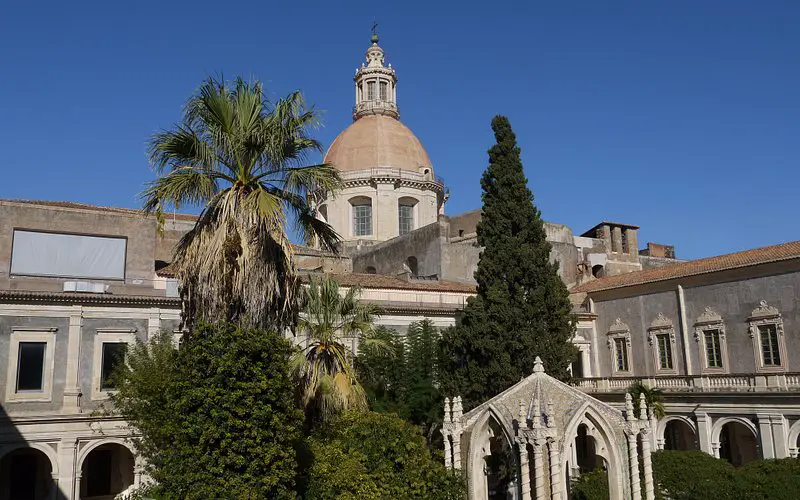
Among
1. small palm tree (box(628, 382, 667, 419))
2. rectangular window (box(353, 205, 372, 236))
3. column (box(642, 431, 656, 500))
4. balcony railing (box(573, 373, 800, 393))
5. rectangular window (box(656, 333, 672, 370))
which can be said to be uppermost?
rectangular window (box(353, 205, 372, 236))

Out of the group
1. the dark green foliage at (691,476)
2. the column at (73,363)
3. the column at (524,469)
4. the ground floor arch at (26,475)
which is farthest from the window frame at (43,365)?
the dark green foliage at (691,476)

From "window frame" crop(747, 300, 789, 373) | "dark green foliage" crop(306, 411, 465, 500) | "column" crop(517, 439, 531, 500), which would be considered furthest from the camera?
"window frame" crop(747, 300, 789, 373)

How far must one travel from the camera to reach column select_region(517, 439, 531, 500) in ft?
53.0

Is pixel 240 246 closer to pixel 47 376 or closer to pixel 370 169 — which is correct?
pixel 47 376

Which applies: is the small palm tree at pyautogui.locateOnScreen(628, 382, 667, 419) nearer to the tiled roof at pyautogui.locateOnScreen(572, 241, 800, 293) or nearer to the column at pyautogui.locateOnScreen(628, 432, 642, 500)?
the tiled roof at pyautogui.locateOnScreen(572, 241, 800, 293)

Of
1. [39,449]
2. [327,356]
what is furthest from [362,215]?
[327,356]

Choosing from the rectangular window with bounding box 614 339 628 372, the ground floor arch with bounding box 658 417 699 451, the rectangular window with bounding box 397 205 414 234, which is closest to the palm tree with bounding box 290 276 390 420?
the ground floor arch with bounding box 658 417 699 451

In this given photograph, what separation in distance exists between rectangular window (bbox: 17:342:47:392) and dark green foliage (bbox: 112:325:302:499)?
12015 millimetres

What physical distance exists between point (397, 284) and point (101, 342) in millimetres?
12065

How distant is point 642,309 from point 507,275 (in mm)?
9633

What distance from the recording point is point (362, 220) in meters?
48.7

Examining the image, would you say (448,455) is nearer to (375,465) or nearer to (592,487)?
(375,465)

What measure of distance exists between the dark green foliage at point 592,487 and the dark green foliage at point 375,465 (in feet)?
15.7

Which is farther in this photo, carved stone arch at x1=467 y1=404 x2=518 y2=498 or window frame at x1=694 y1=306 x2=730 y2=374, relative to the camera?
window frame at x1=694 y1=306 x2=730 y2=374
